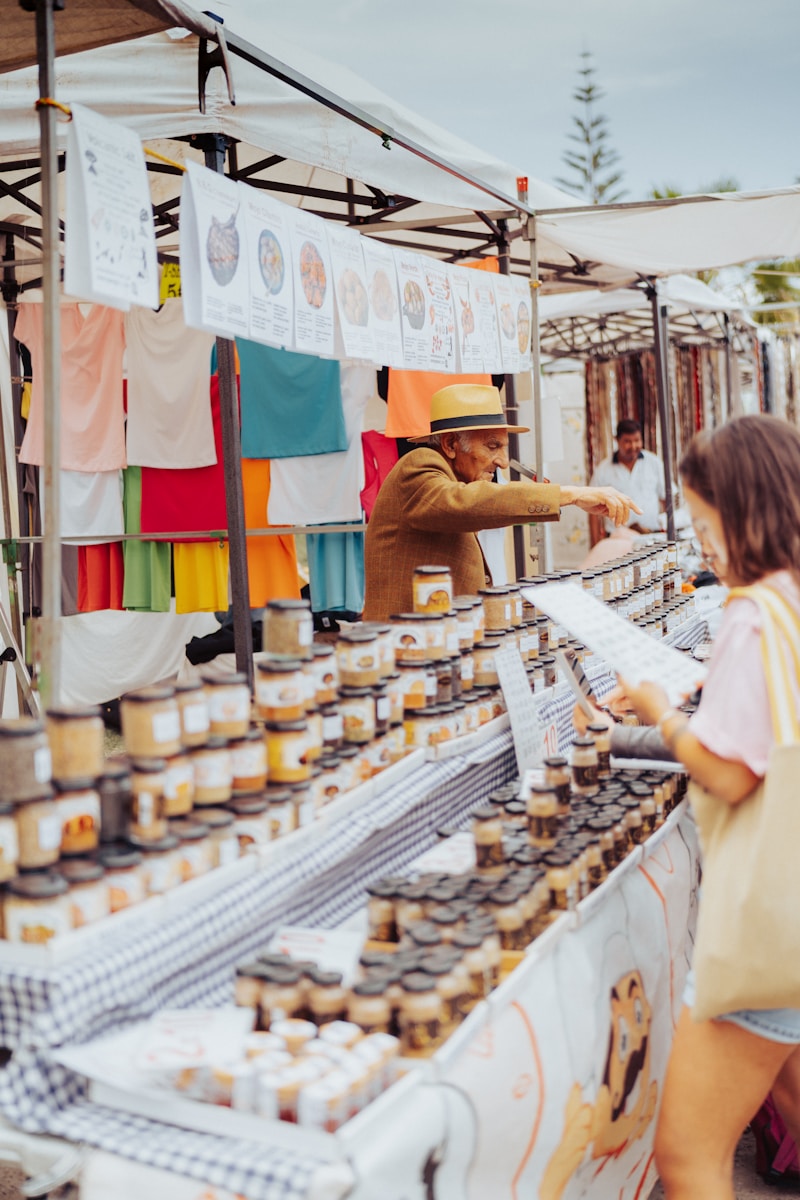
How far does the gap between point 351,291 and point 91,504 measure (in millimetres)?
3419

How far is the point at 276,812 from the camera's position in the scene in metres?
2.00

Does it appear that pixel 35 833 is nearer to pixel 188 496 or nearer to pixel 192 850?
pixel 192 850

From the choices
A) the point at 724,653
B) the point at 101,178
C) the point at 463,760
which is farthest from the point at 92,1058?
the point at 101,178

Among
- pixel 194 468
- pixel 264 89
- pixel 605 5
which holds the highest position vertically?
pixel 605 5

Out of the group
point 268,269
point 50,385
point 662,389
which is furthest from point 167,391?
point 50,385

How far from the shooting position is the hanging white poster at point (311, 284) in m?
3.39

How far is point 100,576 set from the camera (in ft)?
22.3

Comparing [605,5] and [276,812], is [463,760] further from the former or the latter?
[605,5]

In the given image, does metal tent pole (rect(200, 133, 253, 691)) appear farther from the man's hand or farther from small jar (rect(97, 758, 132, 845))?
small jar (rect(97, 758, 132, 845))

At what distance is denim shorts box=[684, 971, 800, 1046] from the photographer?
6.00 feet

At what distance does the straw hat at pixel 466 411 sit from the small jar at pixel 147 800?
7.24 feet

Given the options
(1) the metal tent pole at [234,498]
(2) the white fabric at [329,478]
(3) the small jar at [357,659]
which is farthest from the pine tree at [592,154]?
(3) the small jar at [357,659]

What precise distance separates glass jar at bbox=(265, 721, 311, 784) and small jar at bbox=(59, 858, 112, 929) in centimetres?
47

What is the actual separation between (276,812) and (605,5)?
51833 mm
